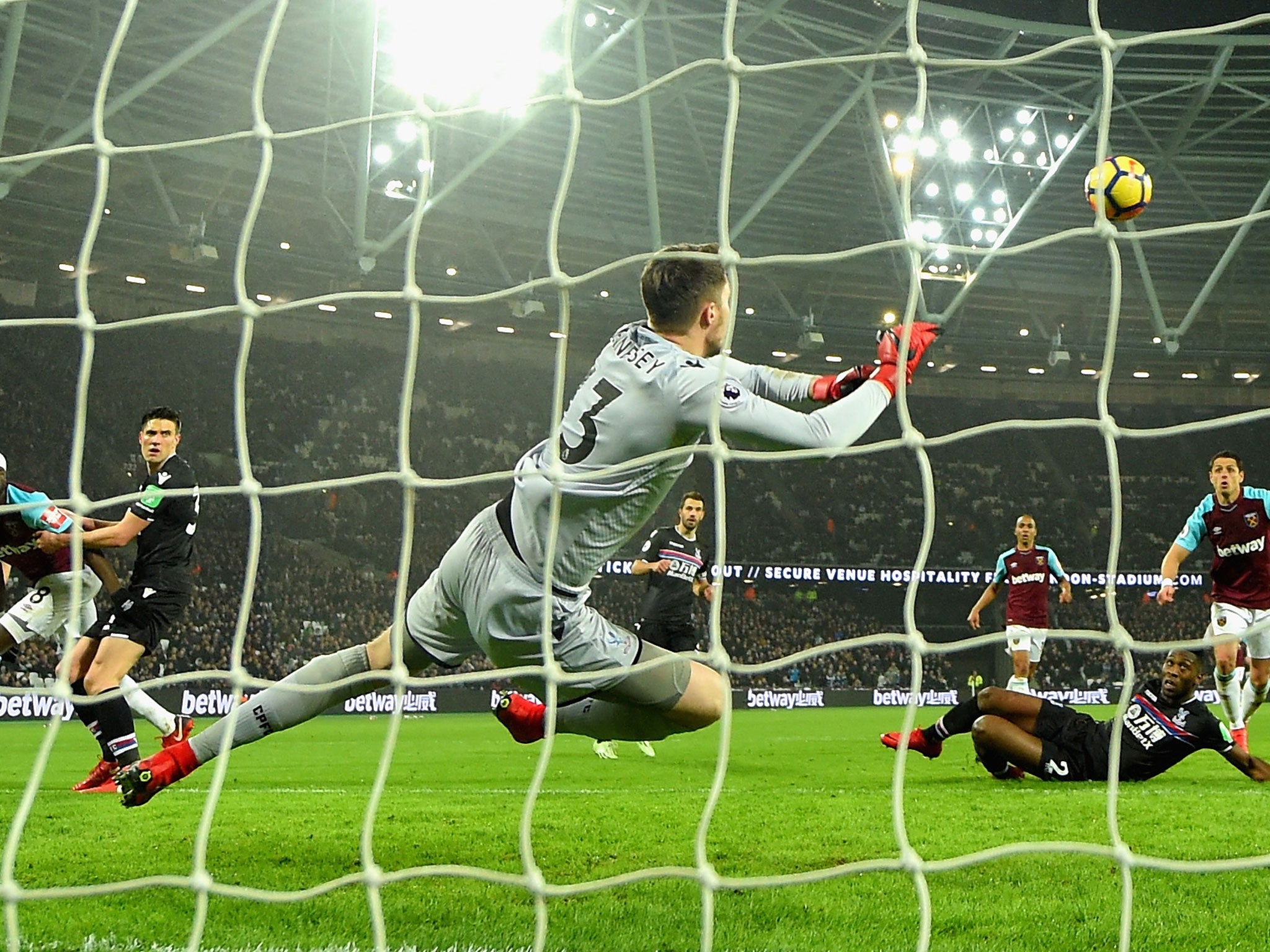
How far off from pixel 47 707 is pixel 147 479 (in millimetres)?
8554

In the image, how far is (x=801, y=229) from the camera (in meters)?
22.5

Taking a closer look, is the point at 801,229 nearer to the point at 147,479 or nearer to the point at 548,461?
the point at 147,479

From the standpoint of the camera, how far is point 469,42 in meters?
15.5

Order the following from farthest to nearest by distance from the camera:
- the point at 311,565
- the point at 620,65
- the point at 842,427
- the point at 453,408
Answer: the point at 453,408 → the point at 311,565 → the point at 620,65 → the point at 842,427

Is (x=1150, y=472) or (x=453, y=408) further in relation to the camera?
(x=1150, y=472)

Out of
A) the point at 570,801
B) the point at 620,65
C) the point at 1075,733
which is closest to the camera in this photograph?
the point at 570,801

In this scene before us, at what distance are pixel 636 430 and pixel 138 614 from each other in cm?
396

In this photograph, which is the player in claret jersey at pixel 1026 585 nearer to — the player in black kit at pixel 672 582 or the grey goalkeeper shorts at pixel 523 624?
the player in black kit at pixel 672 582

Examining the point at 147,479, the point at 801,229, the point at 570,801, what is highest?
the point at 801,229

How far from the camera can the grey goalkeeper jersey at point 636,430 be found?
326 cm

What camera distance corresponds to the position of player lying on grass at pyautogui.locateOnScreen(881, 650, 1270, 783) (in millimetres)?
6211

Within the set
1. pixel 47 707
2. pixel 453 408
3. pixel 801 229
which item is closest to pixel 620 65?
pixel 801 229

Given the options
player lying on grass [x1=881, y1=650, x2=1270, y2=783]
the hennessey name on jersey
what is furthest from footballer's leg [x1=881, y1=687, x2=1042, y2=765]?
the hennessey name on jersey

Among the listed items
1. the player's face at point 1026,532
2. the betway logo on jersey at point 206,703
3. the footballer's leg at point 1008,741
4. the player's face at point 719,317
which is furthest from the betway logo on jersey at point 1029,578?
the betway logo on jersey at point 206,703
